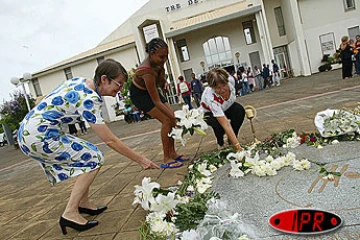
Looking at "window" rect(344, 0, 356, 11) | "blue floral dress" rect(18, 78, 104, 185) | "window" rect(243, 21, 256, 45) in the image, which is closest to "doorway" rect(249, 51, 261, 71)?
"window" rect(243, 21, 256, 45)

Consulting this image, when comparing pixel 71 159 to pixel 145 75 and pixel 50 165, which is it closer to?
pixel 50 165

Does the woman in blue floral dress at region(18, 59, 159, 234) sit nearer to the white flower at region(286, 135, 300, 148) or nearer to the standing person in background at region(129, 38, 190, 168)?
the standing person in background at region(129, 38, 190, 168)

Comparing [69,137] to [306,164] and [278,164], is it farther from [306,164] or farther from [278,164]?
[306,164]

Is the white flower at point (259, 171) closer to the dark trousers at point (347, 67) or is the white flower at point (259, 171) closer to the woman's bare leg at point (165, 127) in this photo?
the woman's bare leg at point (165, 127)

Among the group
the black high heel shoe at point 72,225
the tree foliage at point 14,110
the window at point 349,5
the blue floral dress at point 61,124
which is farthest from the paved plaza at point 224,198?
the window at point 349,5

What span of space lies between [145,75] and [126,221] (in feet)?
5.24

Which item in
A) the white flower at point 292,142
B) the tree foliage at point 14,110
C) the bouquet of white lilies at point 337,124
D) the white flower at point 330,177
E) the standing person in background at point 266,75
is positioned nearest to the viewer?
the white flower at point 330,177

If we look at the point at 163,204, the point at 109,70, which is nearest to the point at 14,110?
the point at 109,70

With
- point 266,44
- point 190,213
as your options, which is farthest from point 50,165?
point 266,44

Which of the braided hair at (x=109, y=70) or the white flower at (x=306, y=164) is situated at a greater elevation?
the braided hair at (x=109, y=70)

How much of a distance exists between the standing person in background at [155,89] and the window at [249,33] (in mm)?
18768

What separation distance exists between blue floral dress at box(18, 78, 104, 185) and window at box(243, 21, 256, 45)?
20.3 meters

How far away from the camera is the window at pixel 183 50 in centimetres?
2169

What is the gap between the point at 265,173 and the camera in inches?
96.7
